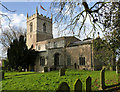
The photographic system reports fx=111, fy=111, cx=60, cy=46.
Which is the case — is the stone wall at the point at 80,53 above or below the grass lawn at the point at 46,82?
above

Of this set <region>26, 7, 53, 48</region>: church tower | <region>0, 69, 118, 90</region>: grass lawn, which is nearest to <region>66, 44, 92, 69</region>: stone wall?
<region>0, 69, 118, 90</region>: grass lawn

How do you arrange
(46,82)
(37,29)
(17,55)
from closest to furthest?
(46,82) < (17,55) < (37,29)

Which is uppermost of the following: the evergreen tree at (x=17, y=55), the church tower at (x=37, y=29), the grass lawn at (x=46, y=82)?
the church tower at (x=37, y=29)

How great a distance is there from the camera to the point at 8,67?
2233 centimetres

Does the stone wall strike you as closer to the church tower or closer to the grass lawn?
the grass lawn

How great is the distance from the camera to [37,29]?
106 feet

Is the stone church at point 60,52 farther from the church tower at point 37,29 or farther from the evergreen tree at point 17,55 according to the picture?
the evergreen tree at point 17,55

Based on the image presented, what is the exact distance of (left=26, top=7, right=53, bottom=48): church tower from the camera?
32544 millimetres

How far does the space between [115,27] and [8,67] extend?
21548 millimetres

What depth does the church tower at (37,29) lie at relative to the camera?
32.5 metres

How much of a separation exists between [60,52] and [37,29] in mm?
13961

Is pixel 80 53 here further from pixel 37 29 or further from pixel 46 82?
pixel 37 29

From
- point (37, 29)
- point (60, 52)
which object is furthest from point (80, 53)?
point (37, 29)

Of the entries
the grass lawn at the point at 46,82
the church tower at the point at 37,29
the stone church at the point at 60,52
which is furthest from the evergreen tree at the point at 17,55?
the grass lawn at the point at 46,82
